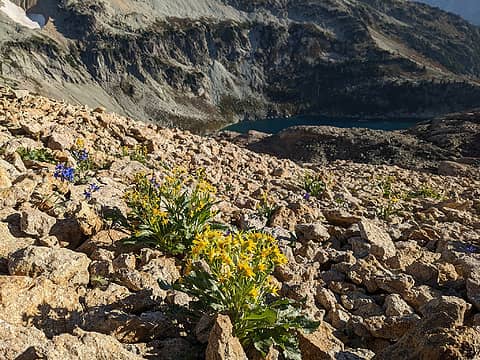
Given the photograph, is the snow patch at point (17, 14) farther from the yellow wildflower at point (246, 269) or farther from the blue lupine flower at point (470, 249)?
the yellow wildflower at point (246, 269)

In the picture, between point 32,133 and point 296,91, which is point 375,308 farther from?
point 296,91

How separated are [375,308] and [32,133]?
8714 millimetres

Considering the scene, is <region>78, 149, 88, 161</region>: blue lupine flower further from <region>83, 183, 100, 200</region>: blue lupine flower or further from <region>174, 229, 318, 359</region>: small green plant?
<region>174, 229, 318, 359</region>: small green plant

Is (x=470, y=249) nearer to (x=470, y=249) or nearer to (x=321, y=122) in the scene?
(x=470, y=249)

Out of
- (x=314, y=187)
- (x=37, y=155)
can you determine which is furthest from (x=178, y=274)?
(x=314, y=187)

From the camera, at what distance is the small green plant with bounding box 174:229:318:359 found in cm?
378

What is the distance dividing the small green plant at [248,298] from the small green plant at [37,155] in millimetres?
6032

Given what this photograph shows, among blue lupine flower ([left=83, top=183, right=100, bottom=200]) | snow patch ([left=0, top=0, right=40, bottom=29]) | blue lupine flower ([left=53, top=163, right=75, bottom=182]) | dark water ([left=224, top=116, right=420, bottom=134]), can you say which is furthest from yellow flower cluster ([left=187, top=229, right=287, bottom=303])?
snow patch ([left=0, top=0, right=40, bottom=29])

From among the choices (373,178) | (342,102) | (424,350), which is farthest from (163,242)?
(342,102)

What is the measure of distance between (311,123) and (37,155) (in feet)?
522

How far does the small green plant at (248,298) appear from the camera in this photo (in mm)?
3777

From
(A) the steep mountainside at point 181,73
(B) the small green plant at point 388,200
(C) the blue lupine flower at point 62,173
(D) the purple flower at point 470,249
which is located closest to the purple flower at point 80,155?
(C) the blue lupine flower at point 62,173

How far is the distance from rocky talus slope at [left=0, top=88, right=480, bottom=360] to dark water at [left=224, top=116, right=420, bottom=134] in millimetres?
136637

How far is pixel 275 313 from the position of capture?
148 inches
